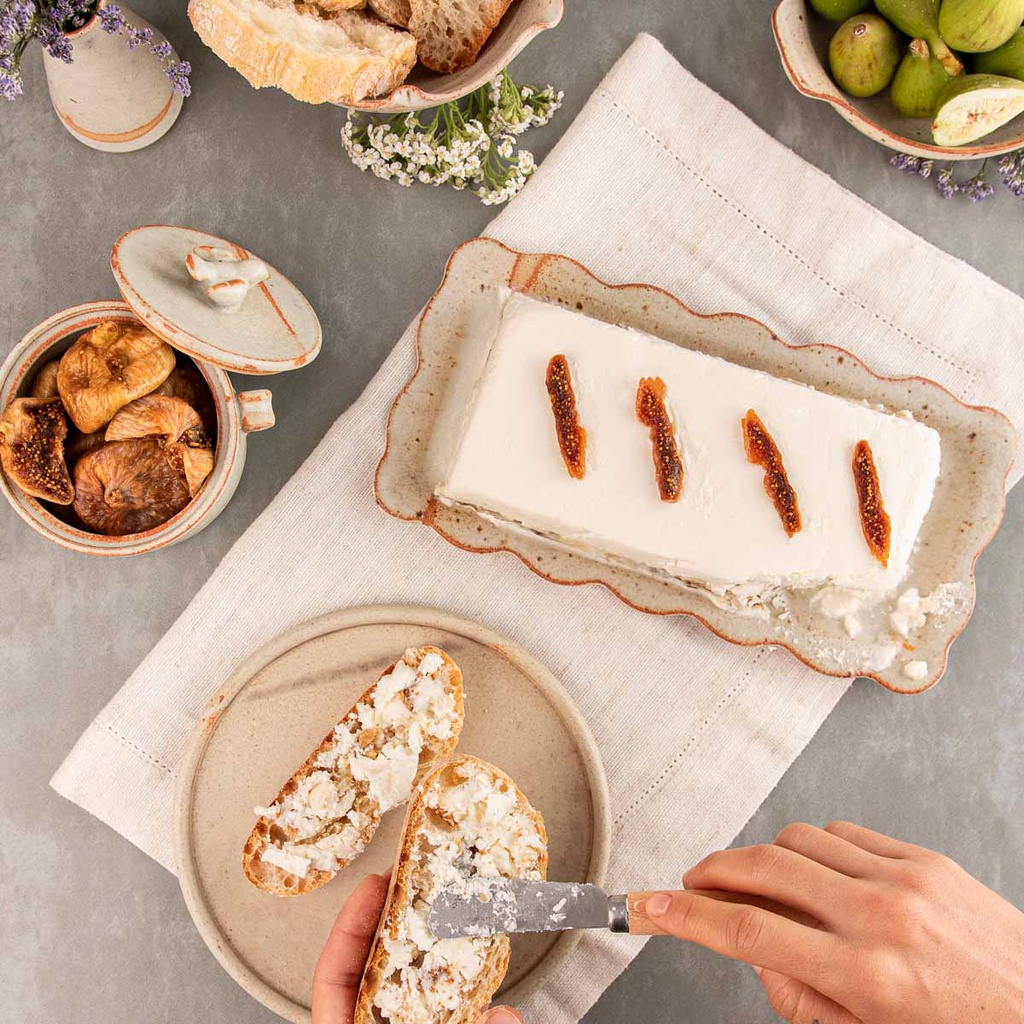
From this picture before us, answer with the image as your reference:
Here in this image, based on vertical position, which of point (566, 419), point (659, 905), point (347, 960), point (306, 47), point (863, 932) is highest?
point (306, 47)

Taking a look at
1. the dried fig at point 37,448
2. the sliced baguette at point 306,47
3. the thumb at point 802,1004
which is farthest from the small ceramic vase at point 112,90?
the thumb at point 802,1004

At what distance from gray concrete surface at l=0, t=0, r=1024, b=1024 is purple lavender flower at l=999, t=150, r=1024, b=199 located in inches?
2.6

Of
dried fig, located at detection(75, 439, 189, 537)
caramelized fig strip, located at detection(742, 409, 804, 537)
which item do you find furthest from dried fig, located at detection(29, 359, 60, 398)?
caramelized fig strip, located at detection(742, 409, 804, 537)

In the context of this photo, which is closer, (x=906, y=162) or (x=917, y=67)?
(x=917, y=67)

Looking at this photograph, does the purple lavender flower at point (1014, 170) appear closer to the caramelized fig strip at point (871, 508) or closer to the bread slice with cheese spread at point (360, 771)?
the caramelized fig strip at point (871, 508)

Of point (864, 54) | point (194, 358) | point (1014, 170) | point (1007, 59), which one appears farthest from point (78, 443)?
point (1014, 170)

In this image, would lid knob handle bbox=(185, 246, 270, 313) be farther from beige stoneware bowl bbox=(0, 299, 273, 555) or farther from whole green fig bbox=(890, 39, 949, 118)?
whole green fig bbox=(890, 39, 949, 118)

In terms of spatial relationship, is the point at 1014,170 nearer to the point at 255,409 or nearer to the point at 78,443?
the point at 255,409

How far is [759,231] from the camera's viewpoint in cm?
224

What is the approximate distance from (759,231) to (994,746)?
143 centimetres

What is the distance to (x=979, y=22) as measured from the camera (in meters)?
1.90

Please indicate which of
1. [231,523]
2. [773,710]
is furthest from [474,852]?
[231,523]

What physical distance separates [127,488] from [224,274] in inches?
19.7

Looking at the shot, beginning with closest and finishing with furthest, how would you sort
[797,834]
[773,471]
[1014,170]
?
[797,834] < [773,471] < [1014,170]
